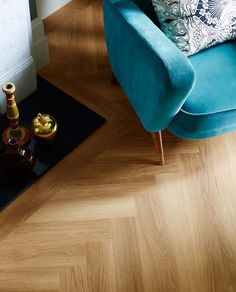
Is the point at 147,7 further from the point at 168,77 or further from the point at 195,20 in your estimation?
the point at 168,77

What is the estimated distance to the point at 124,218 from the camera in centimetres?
158

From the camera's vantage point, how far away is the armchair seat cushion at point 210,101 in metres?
1.40

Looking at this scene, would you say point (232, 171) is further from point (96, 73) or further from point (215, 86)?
point (96, 73)

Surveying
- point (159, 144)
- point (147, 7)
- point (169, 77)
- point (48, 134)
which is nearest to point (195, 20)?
point (147, 7)

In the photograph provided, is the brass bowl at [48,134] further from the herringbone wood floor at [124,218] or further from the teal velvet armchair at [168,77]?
the teal velvet armchair at [168,77]

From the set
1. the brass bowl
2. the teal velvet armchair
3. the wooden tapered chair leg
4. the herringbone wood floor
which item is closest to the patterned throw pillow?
the teal velvet armchair

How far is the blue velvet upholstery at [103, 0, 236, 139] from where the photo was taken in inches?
50.5

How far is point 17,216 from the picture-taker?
1.56 m

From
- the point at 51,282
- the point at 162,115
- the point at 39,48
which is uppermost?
the point at 162,115

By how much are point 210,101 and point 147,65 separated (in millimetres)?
250

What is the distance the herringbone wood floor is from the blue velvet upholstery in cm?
27

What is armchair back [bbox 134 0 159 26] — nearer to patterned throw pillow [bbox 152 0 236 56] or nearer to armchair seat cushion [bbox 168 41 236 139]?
patterned throw pillow [bbox 152 0 236 56]

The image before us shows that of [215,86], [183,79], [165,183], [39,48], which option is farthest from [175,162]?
[39,48]

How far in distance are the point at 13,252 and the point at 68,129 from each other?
1.89ft
